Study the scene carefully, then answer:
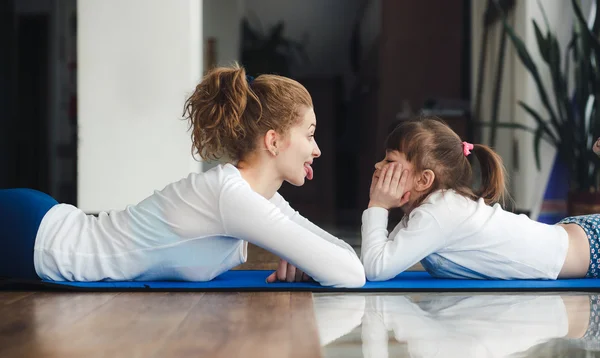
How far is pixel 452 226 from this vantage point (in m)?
1.93

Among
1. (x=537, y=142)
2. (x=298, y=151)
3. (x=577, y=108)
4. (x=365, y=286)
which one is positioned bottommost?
(x=365, y=286)

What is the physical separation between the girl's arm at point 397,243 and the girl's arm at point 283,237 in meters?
0.09

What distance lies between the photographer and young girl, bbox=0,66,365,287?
192 cm

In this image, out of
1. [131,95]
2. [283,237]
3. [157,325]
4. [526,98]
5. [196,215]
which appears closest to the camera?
[157,325]

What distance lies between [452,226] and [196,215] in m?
0.68

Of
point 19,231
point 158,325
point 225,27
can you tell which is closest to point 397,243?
point 158,325

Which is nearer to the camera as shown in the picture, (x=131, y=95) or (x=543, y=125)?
(x=131, y=95)

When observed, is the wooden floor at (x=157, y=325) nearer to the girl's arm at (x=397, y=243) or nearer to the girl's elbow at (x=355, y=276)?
the girl's elbow at (x=355, y=276)

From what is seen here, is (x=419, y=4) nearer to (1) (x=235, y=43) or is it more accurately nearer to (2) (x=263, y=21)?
(1) (x=235, y=43)

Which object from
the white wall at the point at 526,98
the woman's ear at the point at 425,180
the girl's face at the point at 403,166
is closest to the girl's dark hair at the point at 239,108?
the girl's face at the point at 403,166

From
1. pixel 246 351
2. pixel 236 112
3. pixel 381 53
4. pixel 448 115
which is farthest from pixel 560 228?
pixel 381 53

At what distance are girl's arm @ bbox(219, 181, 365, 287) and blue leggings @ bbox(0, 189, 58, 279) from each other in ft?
1.76

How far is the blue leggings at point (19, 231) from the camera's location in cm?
196

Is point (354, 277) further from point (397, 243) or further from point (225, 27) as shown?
point (225, 27)
